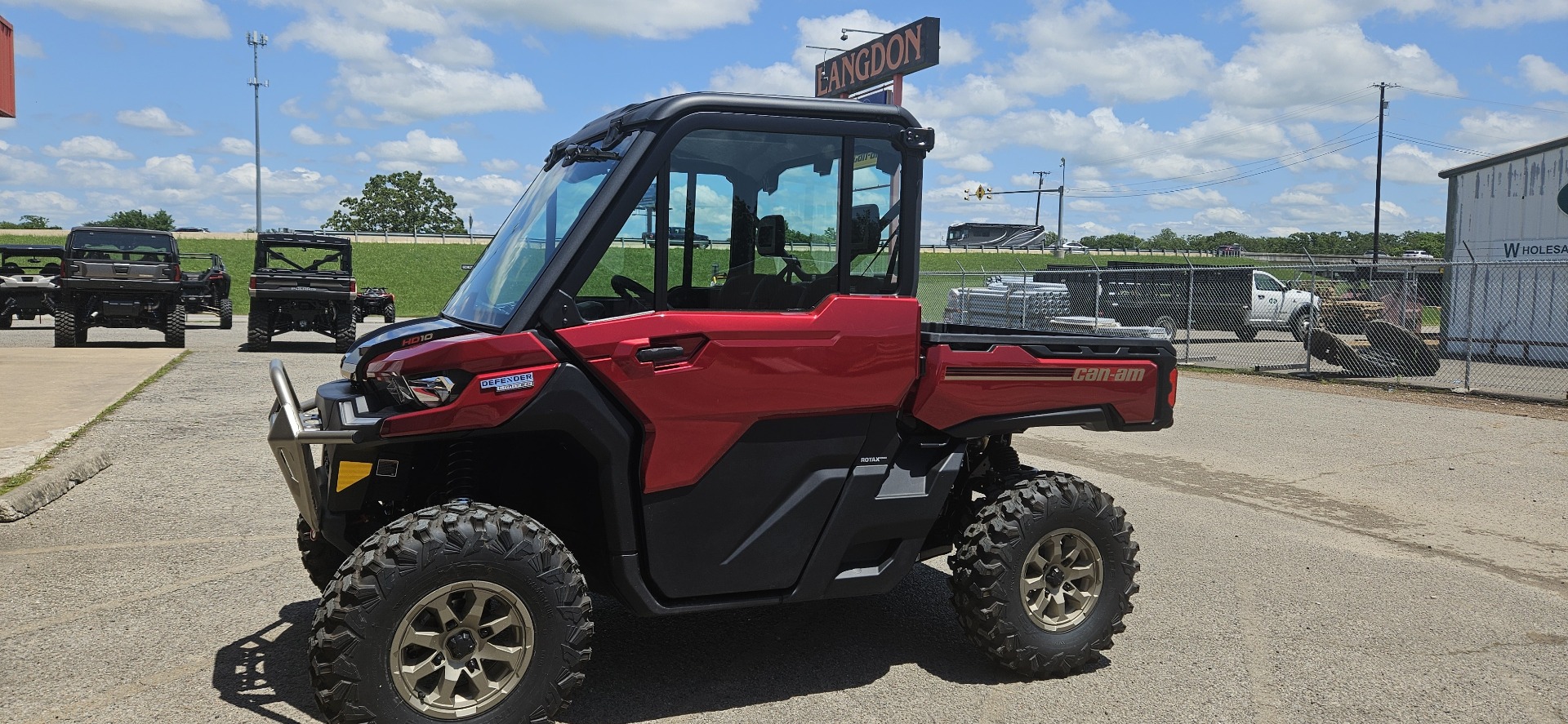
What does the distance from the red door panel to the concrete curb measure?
4992 mm

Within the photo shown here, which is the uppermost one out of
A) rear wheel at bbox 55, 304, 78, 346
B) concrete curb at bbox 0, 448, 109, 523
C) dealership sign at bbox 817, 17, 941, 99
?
dealership sign at bbox 817, 17, 941, 99

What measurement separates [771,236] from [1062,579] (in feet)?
5.92

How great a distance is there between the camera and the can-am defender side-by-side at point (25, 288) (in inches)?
896

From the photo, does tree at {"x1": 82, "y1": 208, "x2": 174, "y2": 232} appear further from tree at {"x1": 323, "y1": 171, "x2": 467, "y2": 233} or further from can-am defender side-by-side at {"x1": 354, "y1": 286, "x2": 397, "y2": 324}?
can-am defender side-by-side at {"x1": 354, "y1": 286, "x2": 397, "y2": 324}

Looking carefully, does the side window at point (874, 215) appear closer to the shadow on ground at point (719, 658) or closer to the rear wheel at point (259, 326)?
the shadow on ground at point (719, 658)

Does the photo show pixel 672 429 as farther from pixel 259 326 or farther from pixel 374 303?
pixel 374 303

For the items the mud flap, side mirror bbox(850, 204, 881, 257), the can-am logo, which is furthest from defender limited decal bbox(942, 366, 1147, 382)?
the mud flap

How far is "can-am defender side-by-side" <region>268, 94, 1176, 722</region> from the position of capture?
3.43m

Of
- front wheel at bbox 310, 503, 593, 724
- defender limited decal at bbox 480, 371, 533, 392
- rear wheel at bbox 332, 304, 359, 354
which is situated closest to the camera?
front wheel at bbox 310, 503, 593, 724

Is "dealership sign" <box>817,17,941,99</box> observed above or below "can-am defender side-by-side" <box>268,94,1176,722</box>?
above

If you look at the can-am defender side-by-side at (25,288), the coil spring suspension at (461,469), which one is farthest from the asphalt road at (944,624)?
the can-am defender side-by-side at (25,288)

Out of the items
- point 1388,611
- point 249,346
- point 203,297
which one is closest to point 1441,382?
point 1388,611

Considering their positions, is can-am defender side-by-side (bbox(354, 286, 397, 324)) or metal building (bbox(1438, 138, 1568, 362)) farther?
can-am defender side-by-side (bbox(354, 286, 397, 324))

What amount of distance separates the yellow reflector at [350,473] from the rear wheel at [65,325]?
17697 mm
